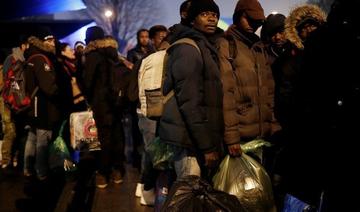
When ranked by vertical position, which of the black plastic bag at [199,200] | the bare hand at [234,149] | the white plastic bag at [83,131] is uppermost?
the bare hand at [234,149]

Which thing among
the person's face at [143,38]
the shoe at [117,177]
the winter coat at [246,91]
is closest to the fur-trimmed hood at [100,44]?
the person's face at [143,38]

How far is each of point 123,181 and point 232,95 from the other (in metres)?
3.11

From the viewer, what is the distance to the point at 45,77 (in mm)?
6129

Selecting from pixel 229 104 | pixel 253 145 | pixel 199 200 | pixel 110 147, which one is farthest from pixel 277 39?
pixel 199 200

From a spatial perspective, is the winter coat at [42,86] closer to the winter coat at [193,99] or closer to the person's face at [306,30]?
the winter coat at [193,99]

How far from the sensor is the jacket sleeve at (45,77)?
6133 mm

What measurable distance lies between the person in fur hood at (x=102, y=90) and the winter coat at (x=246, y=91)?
2.40m

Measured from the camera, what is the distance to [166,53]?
4.01 m

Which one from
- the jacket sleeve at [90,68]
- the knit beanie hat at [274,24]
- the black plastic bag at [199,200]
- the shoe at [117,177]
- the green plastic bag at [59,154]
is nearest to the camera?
the black plastic bag at [199,200]

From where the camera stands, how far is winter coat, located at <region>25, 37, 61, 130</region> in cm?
614

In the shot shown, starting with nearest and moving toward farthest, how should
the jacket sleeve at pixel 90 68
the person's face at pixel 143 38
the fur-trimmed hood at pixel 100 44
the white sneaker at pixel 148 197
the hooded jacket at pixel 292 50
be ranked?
the hooded jacket at pixel 292 50 → the white sneaker at pixel 148 197 → the jacket sleeve at pixel 90 68 → the fur-trimmed hood at pixel 100 44 → the person's face at pixel 143 38

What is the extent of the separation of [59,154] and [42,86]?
934 mm

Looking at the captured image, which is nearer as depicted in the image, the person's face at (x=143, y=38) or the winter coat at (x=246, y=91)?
the winter coat at (x=246, y=91)

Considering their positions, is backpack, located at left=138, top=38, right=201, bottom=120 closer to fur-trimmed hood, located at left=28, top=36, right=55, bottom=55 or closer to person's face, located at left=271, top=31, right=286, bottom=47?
person's face, located at left=271, top=31, right=286, bottom=47
